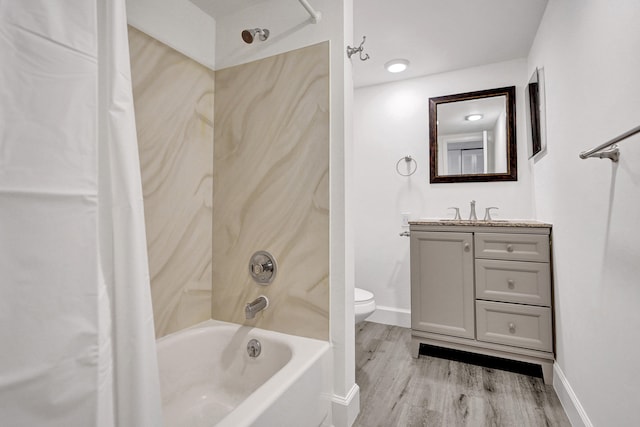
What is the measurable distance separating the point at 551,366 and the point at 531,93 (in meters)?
1.89

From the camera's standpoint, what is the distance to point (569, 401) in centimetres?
152

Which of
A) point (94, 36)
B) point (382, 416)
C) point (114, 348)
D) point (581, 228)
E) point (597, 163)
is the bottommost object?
point (382, 416)

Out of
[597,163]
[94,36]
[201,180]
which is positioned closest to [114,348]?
[94,36]

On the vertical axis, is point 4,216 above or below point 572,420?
above

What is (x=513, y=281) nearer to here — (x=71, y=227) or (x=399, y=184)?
(x=399, y=184)

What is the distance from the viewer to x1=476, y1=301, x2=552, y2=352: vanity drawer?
1.88 m

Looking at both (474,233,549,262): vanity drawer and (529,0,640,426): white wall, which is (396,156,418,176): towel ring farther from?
(529,0,640,426): white wall

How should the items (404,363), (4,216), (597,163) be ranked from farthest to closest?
(404,363) → (597,163) → (4,216)

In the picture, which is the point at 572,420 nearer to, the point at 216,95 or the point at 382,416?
the point at 382,416

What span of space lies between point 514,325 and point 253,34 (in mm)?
2318

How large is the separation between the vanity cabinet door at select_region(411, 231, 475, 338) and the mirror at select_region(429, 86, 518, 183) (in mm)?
761

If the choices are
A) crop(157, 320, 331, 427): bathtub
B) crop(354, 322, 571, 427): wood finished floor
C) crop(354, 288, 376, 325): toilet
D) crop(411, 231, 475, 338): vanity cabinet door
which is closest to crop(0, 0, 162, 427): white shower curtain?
crop(157, 320, 331, 427): bathtub

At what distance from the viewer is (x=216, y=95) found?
5.95 feet

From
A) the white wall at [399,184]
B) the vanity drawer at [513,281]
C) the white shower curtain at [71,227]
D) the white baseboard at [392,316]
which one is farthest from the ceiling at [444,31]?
the white baseboard at [392,316]
